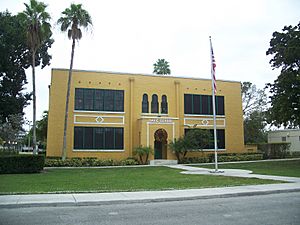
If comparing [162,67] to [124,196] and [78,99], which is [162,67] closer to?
[78,99]

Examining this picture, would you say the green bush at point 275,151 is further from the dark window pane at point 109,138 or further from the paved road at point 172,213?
the paved road at point 172,213

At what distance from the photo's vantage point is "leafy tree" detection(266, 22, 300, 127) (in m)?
24.8

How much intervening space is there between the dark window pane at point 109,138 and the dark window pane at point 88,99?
2.72 meters

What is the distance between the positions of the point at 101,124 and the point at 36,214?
2275 centimetres

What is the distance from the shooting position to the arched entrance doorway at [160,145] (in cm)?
3255

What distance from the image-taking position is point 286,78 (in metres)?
25.0

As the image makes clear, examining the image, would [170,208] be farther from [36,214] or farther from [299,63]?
[299,63]

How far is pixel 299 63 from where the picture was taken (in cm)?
2575

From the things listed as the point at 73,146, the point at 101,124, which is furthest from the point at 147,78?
the point at 73,146

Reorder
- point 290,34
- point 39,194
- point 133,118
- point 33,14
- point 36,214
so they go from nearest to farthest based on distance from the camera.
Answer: point 36,214, point 39,194, point 33,14, point 290,34, point 133,118

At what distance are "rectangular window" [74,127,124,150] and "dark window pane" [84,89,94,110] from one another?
7.04 ft

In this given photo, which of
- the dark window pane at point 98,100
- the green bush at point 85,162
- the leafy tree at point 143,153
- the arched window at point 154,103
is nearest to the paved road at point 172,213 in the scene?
the green bush at point 85,162

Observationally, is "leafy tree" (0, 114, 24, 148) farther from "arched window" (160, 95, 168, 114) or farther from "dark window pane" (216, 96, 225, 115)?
"dark window pane" (216, 96, 225, 115)

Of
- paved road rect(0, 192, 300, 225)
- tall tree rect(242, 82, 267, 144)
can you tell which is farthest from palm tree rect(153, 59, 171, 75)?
paved road rect(0, 192, 300, 225)
